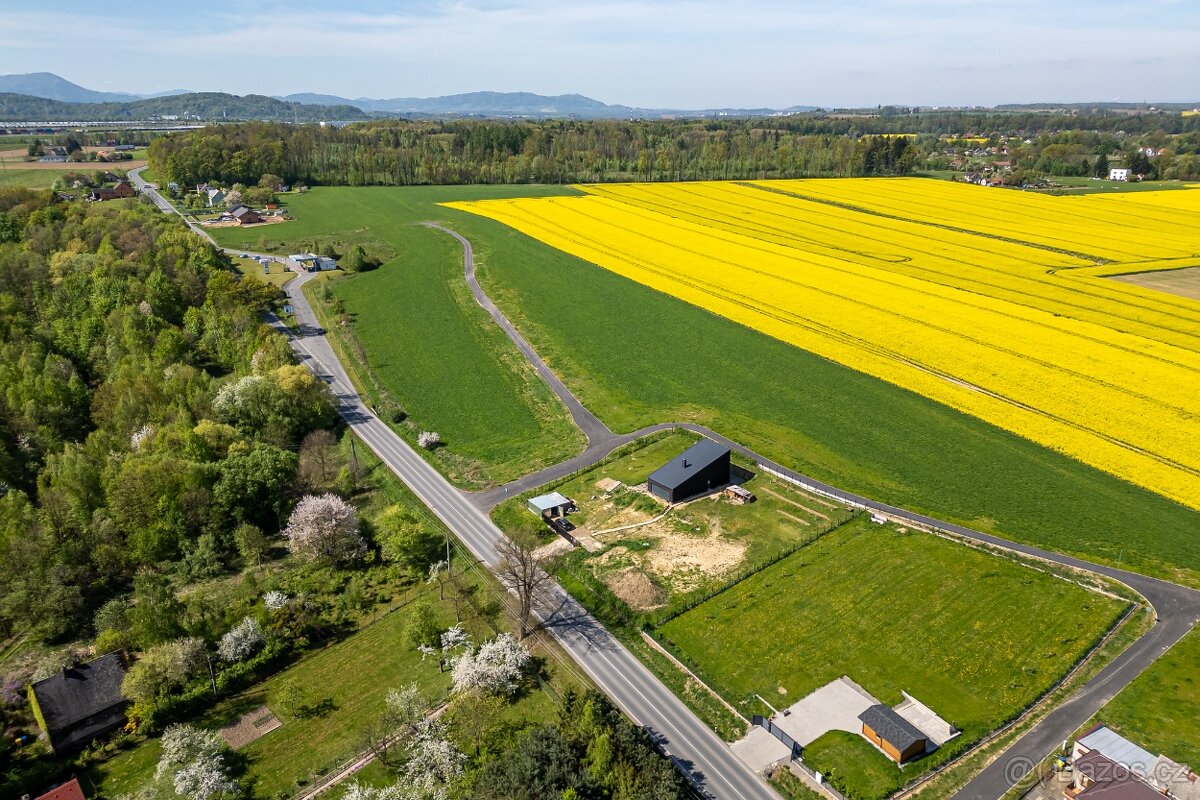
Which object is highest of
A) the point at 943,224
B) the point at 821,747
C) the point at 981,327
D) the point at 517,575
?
the point at 943,224

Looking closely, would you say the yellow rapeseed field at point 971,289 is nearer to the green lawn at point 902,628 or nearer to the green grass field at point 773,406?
the green grass field at point 773,406

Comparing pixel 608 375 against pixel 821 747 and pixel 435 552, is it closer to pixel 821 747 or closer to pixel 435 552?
pixel 435 552

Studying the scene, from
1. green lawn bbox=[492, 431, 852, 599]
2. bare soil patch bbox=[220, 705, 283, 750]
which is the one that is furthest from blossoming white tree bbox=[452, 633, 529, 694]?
bare soil patch bbox=[220, 705, 283, 750]

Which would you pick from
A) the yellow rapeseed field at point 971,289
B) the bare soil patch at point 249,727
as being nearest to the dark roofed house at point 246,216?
the yellow rapeseed field at point 971,289

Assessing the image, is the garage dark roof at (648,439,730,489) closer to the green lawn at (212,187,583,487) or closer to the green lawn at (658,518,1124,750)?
the green lawn at (212,187,583,487)

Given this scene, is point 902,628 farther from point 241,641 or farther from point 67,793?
point 67,793

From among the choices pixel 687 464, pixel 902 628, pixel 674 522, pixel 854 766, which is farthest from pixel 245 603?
pixel 902 628

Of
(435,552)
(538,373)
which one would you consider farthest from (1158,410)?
(435,552)
